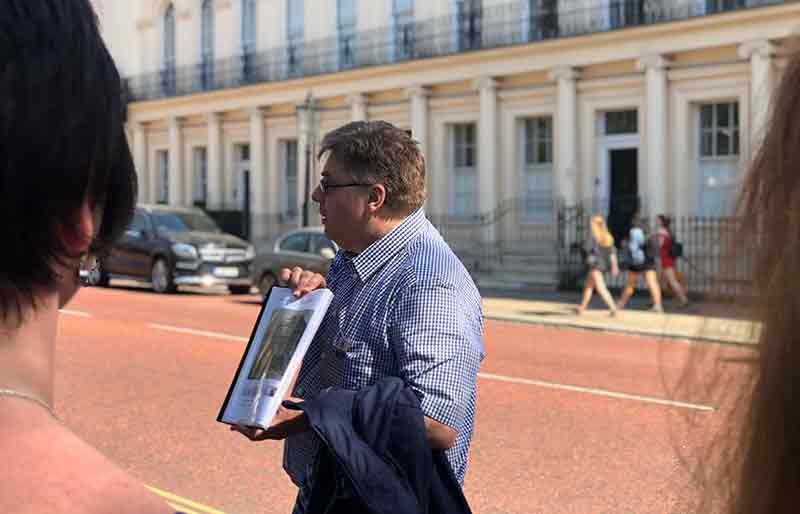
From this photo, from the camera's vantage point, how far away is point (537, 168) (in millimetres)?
25000

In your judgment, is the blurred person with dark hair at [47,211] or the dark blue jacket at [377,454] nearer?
the blurred person with dark hair at [47,211]

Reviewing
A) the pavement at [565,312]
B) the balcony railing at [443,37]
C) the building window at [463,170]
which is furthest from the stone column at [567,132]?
the building window at [463,170]

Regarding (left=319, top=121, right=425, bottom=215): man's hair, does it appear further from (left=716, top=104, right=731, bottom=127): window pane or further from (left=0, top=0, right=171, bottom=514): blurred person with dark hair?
(left=716, top=104, right=731, bottom=127): window pane

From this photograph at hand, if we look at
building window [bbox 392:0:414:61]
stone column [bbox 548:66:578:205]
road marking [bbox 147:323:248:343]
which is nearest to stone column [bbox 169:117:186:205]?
building window [bbox 392:0:414:61]

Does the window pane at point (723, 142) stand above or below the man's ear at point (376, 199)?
above

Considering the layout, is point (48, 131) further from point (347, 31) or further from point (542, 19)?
point (347, 31)

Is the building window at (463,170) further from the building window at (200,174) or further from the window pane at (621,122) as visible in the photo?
the building window at (200,174)

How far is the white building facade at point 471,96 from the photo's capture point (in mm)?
21500

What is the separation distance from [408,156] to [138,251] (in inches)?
789

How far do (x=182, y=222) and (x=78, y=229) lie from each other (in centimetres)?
2197

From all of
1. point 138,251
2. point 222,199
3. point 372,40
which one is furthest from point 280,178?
point 138,251

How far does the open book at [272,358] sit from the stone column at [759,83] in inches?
48.6

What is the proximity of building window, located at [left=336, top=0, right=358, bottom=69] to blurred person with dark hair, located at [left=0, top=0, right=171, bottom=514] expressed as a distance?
28487 mm

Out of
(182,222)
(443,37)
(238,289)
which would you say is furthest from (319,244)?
(443,37)
